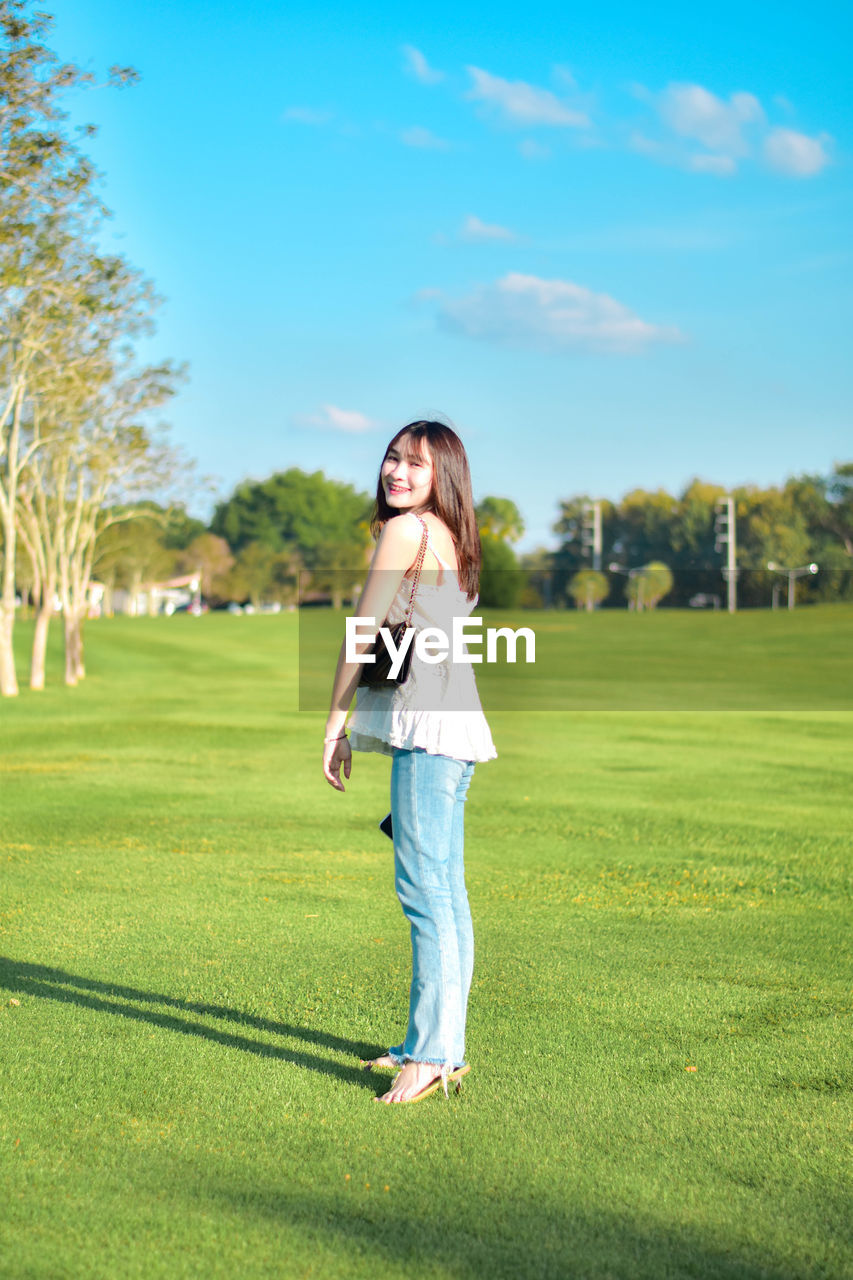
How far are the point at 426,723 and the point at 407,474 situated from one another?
80 centimetres

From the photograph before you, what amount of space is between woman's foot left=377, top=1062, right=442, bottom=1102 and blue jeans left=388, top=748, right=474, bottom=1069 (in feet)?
0.08

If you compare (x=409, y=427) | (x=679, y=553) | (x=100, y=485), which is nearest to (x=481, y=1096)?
(x=409, y=427)

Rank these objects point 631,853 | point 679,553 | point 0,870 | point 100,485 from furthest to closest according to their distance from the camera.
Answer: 1. point 679,553
2. point 100,485
3. point 631,853
4. point 0,870

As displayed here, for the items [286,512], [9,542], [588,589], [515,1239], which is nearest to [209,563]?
[286,512]

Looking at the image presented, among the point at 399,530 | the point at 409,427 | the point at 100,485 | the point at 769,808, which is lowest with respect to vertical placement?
the point at 769,808

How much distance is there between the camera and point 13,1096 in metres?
4.09

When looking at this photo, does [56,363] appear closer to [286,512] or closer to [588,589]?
[588,589]

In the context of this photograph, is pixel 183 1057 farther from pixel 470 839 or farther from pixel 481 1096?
pixel 470 839

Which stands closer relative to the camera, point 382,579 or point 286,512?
point 382,579

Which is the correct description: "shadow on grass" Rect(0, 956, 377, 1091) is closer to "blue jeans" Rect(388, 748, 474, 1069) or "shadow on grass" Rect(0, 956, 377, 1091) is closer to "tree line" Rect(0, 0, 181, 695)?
"blue jeans" Rect(388, 748, 474, 1069)

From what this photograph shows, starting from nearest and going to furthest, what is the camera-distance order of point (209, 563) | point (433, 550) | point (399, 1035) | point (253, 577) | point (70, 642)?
point (433, 550) < point (399, 1035) < point (70, 642) < point (209, 563) < point (253, 577)

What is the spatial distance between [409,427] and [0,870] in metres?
5.33

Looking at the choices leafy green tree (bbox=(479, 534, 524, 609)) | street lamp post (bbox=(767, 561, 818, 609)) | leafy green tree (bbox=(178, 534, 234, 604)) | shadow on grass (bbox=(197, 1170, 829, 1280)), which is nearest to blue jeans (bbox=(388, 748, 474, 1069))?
shadow on grass (bbox=(197, 1170, 829, 1280))

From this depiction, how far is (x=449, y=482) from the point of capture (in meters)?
4.12
